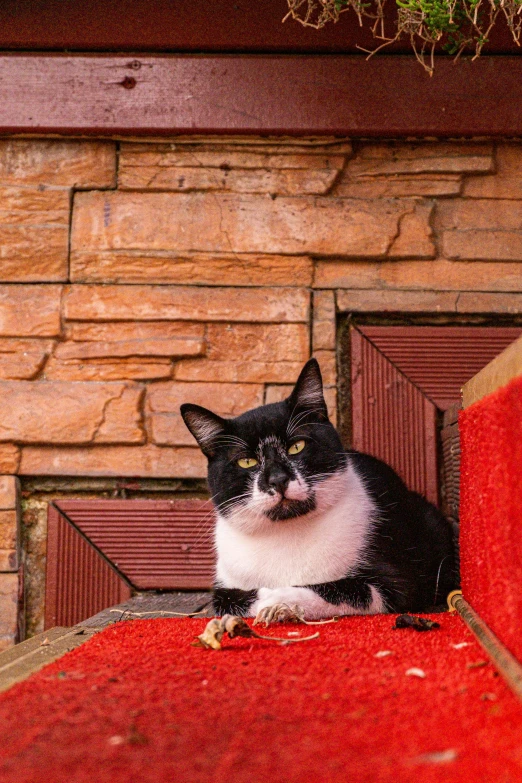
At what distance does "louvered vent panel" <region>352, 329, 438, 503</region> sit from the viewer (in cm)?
246

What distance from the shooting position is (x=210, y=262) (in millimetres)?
2475

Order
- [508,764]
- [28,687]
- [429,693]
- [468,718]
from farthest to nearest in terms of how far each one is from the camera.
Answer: [28,687] → [429,693] → [468,718] → [508,764]

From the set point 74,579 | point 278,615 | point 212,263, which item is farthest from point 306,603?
point 212,263

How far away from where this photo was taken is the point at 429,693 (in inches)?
37.1

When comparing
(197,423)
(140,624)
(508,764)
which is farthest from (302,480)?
(508,764)

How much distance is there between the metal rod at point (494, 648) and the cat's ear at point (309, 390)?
65 centimetres

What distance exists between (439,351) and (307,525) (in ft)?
2.84

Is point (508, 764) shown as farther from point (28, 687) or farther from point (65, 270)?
point (65, 270)

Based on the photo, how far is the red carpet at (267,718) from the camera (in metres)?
0.71

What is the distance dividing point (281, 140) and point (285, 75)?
0.20 metres

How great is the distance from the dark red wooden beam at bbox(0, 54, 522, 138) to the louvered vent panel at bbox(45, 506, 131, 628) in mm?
1282

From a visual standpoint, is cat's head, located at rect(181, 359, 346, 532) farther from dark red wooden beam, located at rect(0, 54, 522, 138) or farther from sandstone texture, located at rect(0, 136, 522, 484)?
dark red wooden beam, located at rect(0, 54, 522, 138)

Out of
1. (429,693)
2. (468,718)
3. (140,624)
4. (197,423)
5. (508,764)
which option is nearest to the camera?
(508,764)

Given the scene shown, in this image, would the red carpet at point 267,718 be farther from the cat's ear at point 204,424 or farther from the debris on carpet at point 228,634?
the cat's ear at point 204,424
